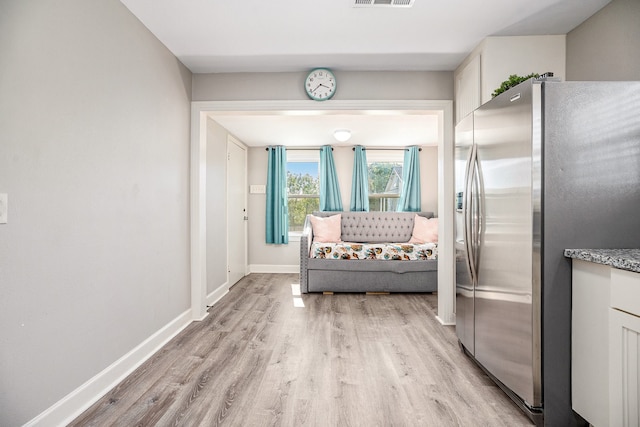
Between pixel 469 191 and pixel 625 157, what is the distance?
754 mm

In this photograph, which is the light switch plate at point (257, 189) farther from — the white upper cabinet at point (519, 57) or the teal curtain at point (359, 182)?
the white upper cabinet at point (519, 57)

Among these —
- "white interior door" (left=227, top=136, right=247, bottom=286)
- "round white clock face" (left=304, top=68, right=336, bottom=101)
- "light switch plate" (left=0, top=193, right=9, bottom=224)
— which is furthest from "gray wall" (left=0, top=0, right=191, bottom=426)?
"white interior door" (left=227, top=136, right=247, bottom=286)

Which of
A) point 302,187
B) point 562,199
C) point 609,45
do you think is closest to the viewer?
point 562,199

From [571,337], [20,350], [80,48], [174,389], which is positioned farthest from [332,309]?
[80,48]

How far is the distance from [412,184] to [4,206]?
539 centimetres

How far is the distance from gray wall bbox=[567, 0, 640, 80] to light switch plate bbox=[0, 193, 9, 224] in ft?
11.0

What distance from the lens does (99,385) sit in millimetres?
1897

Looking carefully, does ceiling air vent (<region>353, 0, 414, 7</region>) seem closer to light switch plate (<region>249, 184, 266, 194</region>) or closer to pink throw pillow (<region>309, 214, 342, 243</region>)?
pink throw pillow (<region>309, 214, 342, 243</region>)

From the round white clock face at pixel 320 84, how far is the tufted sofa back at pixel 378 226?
276 cm

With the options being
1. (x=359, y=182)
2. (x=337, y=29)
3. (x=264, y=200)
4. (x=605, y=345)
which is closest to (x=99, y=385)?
(x=605, y=345)

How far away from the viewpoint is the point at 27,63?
1467 mm

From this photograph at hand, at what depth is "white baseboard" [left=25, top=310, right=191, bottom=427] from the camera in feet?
5.21

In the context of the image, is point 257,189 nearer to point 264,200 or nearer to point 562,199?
point 264,200

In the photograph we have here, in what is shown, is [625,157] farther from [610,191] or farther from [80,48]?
[80,48]
